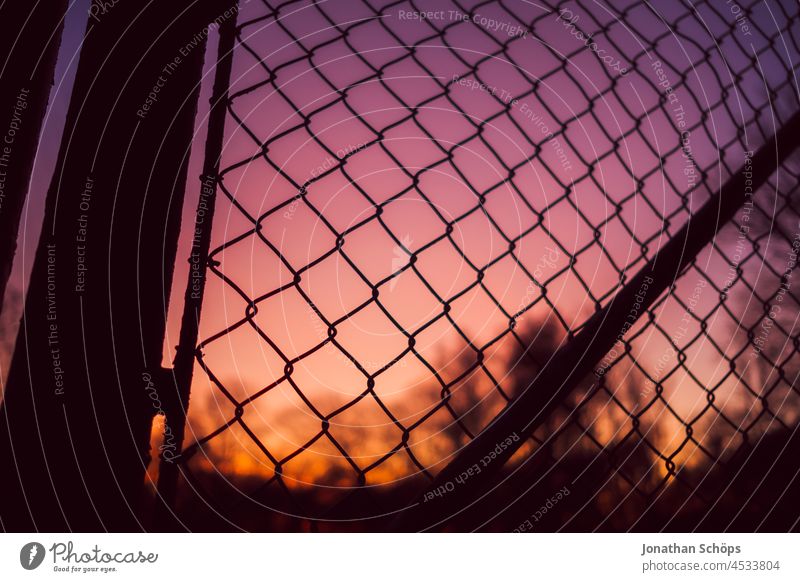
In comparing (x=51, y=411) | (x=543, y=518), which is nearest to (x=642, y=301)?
(x=543, y=518)

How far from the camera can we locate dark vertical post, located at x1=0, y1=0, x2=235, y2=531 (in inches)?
23.3

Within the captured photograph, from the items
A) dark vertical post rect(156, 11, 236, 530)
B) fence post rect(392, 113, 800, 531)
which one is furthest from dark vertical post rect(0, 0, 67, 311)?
fence post rect(392, 113, 800, 531)

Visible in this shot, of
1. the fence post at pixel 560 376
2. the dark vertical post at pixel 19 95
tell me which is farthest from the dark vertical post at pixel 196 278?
the fence post at pixel 560 376

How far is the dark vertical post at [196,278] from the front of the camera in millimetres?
641

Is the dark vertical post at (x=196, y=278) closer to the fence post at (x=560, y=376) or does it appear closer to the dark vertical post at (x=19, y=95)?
the dark vertical post at (x=19, y=95)

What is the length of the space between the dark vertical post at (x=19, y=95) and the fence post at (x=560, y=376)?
1.95 ft

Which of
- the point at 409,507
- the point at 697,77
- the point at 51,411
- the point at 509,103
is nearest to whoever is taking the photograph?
the point at 51,411

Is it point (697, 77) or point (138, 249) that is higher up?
point (697, 77)

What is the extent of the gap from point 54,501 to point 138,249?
0.93 ft

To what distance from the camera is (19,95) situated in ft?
1.99

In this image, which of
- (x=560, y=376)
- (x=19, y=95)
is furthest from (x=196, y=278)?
(x=560, y=376)

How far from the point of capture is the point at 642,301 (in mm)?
921

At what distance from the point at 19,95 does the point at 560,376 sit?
30.5 inches
